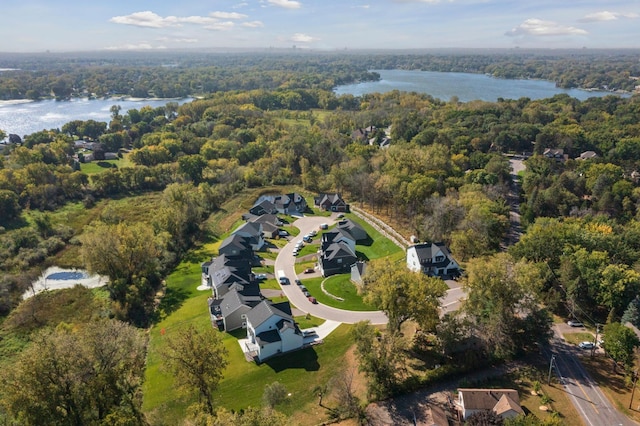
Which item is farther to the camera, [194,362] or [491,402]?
[491,402]

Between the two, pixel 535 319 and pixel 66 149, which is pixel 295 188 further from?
pixel 66 149

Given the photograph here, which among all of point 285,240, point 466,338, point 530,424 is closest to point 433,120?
point 285,240

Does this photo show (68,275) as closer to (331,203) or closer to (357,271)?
(357,271)

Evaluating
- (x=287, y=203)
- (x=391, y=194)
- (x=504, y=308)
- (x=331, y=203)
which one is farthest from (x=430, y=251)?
(x=287, y=203)

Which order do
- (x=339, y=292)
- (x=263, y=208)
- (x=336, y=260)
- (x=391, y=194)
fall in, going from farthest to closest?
(x=263, y=208) → (x=391, y=194) → (x=336, y=260) → (x=339, y=292)

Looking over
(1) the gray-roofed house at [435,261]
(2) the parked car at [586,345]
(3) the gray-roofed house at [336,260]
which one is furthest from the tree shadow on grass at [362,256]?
(2) the parked car at [586,345]

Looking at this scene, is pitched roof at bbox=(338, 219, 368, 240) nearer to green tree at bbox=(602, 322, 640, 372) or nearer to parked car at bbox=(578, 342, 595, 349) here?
parked car at bbox=(578, 342, 595, 349)
